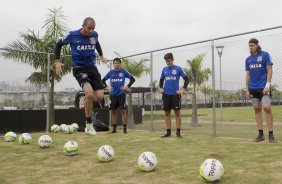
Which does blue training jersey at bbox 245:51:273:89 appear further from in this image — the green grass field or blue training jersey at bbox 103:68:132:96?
blue training jersey at bbox 103:68:132:96

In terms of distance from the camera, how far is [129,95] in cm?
1231

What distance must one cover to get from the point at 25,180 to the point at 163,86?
5030 millimetres

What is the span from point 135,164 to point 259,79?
3627mm

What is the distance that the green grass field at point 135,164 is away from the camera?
388 cm

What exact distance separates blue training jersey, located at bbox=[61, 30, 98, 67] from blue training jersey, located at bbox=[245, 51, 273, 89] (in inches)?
138

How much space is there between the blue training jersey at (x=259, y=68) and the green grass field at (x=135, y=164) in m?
1.47

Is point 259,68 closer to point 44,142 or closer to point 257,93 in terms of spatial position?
point 257,93

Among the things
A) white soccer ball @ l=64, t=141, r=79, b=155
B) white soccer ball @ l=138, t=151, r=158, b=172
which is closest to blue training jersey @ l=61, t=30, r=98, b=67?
white soccer ball @ l=64, t=141, r=79, b=155

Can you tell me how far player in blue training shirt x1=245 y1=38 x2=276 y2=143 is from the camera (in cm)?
655

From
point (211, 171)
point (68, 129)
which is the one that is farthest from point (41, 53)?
point (211, 171)

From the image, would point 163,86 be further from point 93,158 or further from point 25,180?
point 25,180

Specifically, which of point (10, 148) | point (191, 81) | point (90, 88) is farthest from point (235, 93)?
point (10, 148)

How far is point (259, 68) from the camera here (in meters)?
6.71

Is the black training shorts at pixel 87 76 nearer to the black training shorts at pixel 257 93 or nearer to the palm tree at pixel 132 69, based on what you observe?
the black training shorts at pixel 257 93
